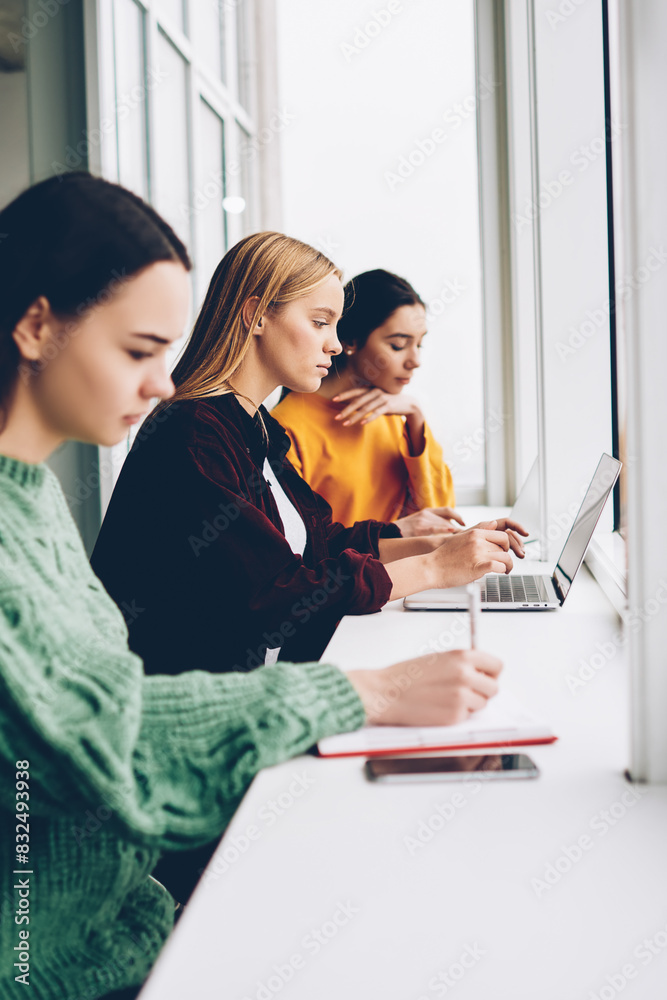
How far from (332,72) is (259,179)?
0.55 m

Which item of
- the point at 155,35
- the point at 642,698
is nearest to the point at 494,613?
the point at 642,698

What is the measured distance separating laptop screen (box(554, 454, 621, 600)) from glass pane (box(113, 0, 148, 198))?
168cm

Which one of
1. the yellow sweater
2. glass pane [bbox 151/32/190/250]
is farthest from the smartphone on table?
glass pane [bbox 151/32/190/250]

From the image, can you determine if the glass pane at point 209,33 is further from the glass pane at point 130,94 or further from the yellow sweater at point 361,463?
the yellow sweater at point 361,463

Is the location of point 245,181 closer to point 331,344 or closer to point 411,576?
point 331,344

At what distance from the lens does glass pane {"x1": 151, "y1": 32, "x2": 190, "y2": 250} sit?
2809mm

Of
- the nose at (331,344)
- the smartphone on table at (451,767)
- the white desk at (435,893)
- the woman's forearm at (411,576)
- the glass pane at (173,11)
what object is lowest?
the white desk at (435,893)

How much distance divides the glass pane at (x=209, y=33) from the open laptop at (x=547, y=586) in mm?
2558

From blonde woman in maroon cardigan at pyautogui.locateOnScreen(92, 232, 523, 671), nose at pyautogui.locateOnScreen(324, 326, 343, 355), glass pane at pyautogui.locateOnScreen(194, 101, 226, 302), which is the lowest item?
blonde woman in maroon cardigan at pyautogui.locateOnScreen(92, 232, 523, 671)

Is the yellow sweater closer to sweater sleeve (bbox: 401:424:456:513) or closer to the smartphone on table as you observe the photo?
sweater sleeve (bbox: 401:424:456:513)

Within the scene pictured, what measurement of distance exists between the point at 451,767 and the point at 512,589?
799 millimetres

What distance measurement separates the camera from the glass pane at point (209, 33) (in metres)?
3.20

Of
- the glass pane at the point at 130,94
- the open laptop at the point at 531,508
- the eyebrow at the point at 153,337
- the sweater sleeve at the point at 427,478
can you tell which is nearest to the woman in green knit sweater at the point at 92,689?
the eyebrow at the point at 153,337

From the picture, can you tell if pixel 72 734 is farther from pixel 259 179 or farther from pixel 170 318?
pixel 259 179
